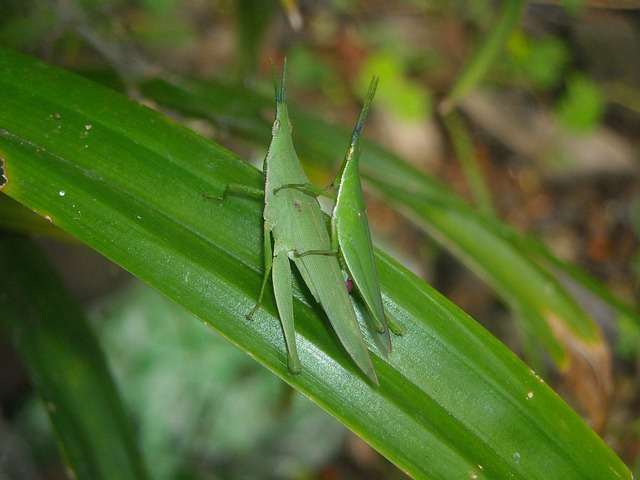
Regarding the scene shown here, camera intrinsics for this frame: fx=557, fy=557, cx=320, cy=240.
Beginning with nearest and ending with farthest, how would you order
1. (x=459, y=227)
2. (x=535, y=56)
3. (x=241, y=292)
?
(x=241, y=292) → (x=459, y=227) → (x=535, y=56)

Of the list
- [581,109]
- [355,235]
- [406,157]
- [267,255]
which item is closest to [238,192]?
[267,255]

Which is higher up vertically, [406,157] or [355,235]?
[355,235]

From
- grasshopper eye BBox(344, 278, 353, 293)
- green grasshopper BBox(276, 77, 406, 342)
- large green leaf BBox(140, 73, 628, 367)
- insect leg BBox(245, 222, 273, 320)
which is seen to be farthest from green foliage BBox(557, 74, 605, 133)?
insect leg BBox(245, 222, 273, 320)

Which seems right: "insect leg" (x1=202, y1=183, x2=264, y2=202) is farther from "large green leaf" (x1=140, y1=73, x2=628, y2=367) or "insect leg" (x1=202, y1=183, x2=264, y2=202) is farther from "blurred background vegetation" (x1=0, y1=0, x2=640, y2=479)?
"blurred background vegetation" (x1=0, y1=0, x2=640, y2=479)

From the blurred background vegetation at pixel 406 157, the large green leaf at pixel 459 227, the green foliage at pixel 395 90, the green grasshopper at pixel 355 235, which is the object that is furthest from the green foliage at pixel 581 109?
the green grasshopper at pixel 355 235

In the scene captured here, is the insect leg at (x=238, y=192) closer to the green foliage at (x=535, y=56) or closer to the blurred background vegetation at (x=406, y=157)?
the blurred background vegetation at (x=406, y=157)

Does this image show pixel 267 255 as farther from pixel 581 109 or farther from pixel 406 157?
pixel 581 109
